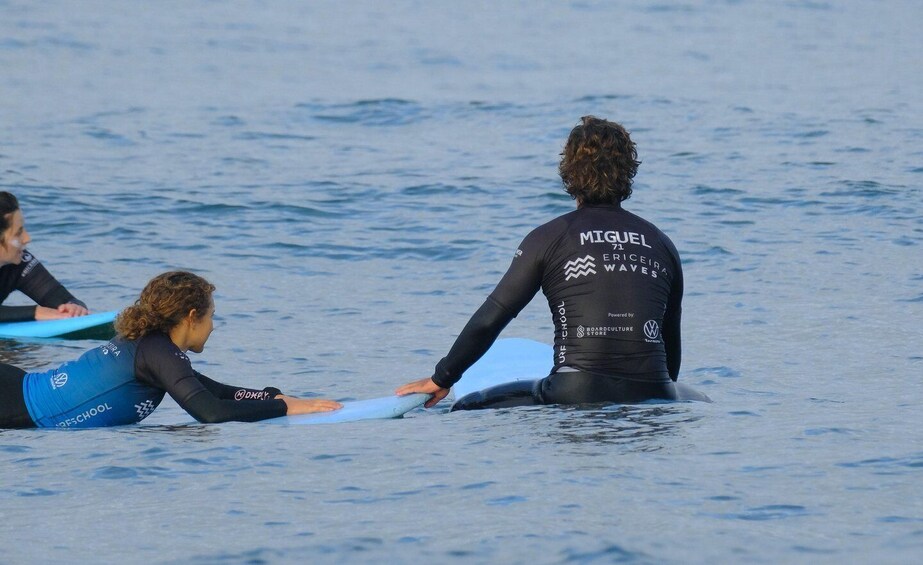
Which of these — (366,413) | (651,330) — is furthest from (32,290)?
(651,330)

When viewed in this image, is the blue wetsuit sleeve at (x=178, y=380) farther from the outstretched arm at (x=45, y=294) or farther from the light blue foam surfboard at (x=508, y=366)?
the outstretched arm at (x=45, y=294)

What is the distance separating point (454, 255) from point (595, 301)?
236 inches

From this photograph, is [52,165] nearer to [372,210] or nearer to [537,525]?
[372,210]

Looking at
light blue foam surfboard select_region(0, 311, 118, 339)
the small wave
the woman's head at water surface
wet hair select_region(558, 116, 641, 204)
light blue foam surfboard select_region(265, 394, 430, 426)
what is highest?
the small wave

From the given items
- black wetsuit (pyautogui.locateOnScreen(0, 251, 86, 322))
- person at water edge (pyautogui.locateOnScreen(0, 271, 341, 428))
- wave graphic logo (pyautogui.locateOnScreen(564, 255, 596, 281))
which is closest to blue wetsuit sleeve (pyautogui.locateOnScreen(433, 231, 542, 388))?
wave graphic logo (pyautogui.locateOnScreen(564, 255, 596, 281))

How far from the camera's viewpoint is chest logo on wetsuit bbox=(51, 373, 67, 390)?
6148 millimetres

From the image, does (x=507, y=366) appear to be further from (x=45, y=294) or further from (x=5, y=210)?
(x=45, y=294)

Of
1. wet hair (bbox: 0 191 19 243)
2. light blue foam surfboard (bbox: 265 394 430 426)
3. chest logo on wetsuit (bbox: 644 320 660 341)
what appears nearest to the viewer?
chest logo on wetsuit (bbox: 644 320 660 341)

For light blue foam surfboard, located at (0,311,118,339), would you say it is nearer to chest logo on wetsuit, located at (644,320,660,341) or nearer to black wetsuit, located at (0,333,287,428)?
black wetsuit, located at (0,333,287,428)

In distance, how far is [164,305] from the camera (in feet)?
19.4

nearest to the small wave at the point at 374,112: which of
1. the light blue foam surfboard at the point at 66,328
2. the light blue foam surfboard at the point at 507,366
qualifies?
the light blue foam surfboard at the point at 66,328

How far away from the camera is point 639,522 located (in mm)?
4570

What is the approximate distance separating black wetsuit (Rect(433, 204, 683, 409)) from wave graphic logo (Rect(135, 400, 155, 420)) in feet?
4.72

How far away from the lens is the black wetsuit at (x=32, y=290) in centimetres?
898
